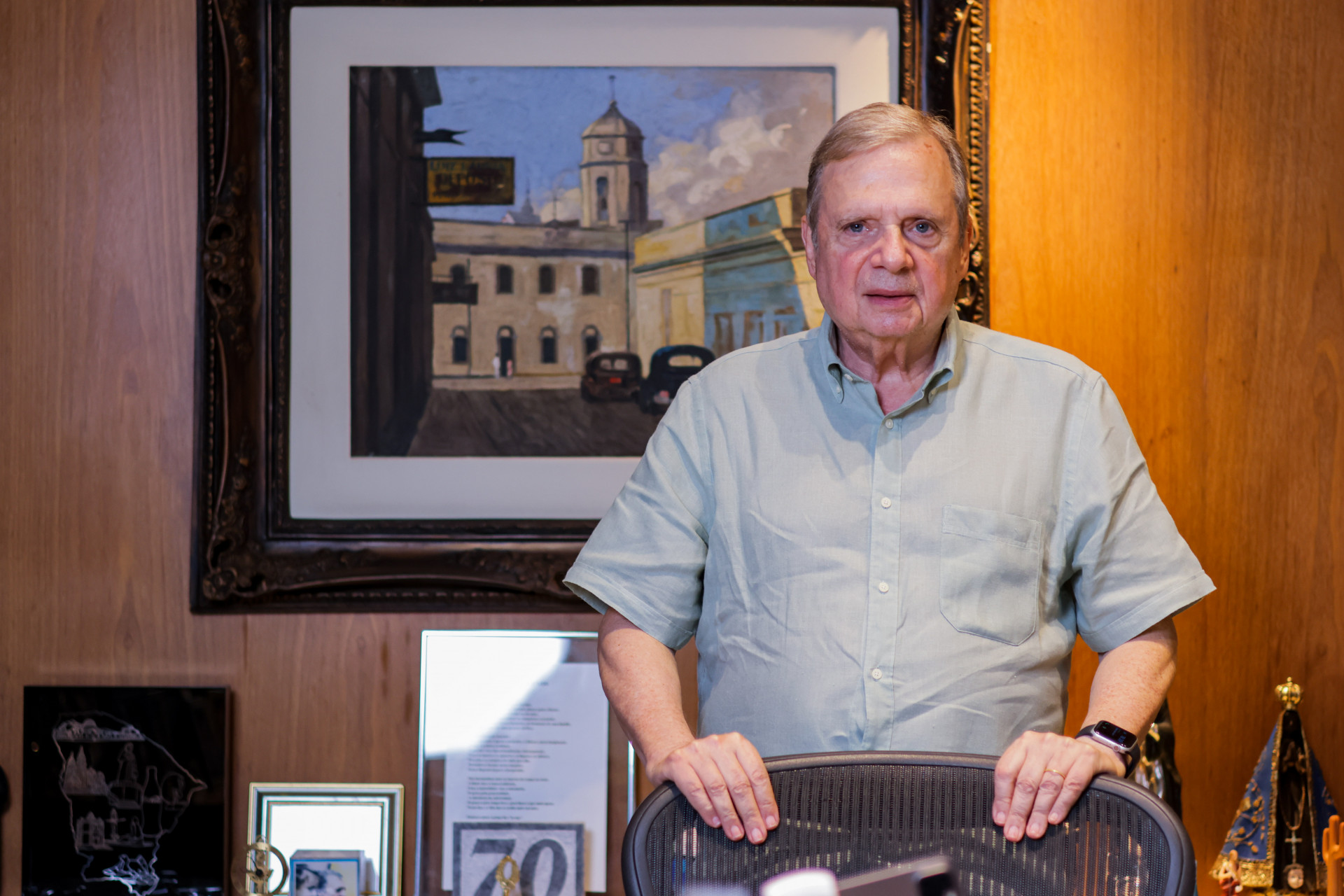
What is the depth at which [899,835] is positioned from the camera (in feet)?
2.93

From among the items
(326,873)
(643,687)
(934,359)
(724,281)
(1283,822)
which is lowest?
(326,873)

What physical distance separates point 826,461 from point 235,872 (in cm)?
121

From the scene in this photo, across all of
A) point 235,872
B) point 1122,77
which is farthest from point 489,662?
point 1122,77

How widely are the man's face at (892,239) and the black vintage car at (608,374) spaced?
0.66 meters

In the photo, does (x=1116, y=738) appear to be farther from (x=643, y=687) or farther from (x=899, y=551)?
(x=643, y=687)

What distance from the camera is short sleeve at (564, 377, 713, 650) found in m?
1.34

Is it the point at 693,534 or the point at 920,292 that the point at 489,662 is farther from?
the point at 920,292

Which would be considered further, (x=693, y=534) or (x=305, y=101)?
(x=305, y=101)

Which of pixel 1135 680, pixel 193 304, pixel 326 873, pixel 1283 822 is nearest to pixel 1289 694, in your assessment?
pixel 1283 822

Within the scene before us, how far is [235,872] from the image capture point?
69.2 inches

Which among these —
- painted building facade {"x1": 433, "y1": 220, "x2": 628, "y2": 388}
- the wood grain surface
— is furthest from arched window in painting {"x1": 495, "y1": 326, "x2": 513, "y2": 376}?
the wood grain surface

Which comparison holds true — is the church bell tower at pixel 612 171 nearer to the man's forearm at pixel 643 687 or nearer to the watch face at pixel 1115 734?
the man's forearm at pixel 643 687

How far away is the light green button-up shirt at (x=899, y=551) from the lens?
4.09ft

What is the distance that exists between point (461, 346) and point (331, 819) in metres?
0.85
